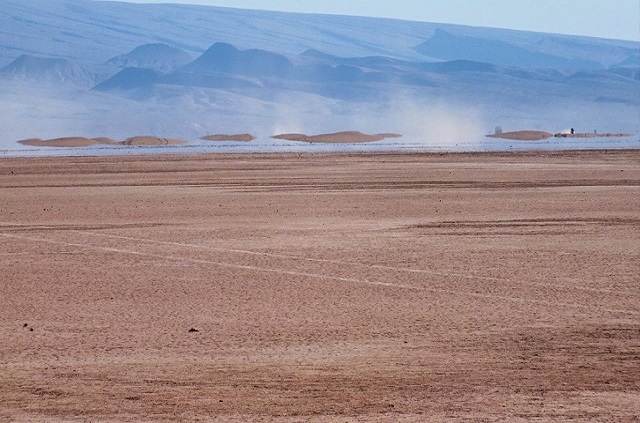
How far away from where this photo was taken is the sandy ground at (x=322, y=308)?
826cm

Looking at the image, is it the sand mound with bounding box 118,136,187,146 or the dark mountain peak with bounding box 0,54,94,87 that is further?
the dark mountain peak with bounding box 0,54,94,87

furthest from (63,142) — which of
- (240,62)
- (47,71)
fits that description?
(240,62)

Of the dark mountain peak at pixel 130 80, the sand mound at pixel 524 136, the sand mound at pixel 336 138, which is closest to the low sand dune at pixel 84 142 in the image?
the sand mound at pixel 336 138

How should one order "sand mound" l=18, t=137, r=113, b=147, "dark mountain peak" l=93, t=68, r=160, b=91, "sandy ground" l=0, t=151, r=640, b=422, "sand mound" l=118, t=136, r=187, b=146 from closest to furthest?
"sandy ground" l=0, t=151, r=640, b=422 → "sand mound" l=18, t=137, r=113, b=147 → "sand mound" l=118, t=136, r=187, b=146 → "dark mountain peak" l=93, t=68, r=160, b=91

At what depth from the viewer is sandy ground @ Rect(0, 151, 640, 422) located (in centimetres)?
826

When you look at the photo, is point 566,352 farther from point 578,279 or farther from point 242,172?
point 242,172

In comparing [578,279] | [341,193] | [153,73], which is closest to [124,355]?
[578,279]

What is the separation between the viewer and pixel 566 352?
373 inches

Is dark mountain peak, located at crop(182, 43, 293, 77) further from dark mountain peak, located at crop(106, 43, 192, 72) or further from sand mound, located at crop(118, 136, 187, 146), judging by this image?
sand mound, located at crop(118, 136, 187, 146)

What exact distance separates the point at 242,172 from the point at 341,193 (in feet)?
24.5

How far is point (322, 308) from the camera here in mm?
11414

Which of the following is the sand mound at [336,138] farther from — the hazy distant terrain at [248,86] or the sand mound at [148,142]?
the hazy distant terrain at [248,86]

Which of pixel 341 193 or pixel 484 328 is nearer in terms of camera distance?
pixel 484 328

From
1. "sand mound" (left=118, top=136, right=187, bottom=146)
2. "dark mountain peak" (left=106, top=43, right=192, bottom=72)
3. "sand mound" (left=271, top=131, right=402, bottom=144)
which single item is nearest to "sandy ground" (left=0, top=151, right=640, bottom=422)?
"sand mound" (left=118, top=136, right=187, bottom=146)
